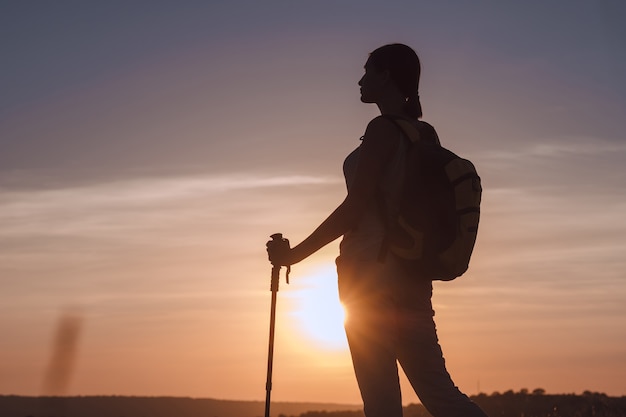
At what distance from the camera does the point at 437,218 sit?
579cm

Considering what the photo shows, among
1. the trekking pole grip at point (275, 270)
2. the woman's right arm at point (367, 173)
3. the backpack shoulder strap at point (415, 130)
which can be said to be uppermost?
the backpack shoulder strap at point (415, 130)

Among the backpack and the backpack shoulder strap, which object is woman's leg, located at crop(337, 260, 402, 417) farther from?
the backpack shoulder strap

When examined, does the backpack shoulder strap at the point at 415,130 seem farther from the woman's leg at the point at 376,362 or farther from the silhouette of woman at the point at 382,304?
the woman's leg at the point at 376,362

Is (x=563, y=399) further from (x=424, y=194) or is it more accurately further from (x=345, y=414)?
(x=424, y=194)

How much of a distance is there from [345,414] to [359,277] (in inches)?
609

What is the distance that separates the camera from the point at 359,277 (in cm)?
589

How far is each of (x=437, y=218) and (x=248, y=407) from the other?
207 feet

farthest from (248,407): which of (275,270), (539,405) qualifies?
(275,270)

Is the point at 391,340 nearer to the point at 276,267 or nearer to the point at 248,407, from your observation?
the point at 276,267

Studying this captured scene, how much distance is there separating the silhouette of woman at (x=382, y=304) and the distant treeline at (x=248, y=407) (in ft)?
5.31

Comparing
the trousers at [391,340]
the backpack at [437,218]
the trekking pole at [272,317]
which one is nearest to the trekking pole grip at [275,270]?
the trekking pole at [272,317]

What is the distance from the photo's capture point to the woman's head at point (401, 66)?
633 centimetres

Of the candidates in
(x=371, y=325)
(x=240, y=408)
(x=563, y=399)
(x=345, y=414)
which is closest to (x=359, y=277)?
(x=371, y=325)

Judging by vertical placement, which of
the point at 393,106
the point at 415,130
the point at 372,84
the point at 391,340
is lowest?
the point at 391,340
